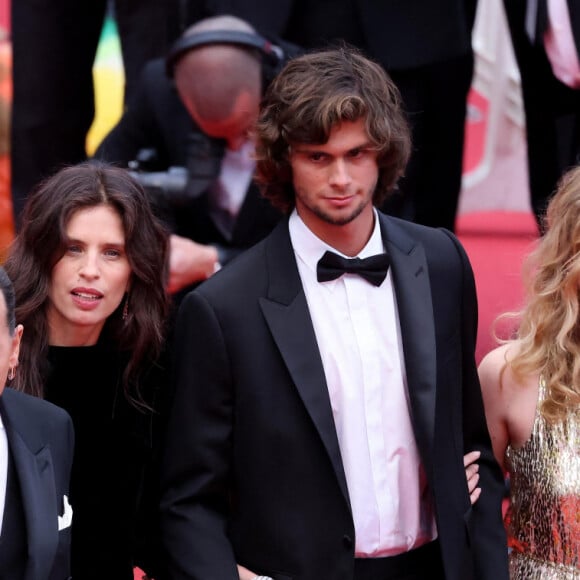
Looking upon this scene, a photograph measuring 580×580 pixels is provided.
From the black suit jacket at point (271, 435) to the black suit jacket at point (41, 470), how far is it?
299mm

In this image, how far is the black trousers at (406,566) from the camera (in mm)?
2662

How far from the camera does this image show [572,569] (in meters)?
2.81

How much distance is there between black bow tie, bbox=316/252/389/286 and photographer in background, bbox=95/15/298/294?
5.04ft

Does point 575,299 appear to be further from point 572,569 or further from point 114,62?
point 114,62

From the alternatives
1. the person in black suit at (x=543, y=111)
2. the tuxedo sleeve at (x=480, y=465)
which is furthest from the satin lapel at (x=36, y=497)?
the person in black suit at (x=543, y=111)

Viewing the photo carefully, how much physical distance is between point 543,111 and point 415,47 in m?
0.76

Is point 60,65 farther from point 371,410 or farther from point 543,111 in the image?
point 371,410

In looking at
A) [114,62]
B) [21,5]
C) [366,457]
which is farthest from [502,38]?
[366,457]

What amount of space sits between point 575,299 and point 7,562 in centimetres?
135

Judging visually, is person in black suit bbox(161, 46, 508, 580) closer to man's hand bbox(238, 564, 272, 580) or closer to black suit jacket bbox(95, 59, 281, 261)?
man's hand bbox(238, 564, 272, 580)

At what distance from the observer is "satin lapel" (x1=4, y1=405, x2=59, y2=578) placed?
2238mm

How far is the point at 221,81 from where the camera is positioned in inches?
169

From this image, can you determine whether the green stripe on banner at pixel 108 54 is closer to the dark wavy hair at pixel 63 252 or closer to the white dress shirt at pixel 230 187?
the white dress shirt at pixel 230 187

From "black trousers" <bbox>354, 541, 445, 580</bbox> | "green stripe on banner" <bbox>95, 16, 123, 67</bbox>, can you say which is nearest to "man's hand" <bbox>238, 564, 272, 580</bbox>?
"black trousers" <bbox>354, 541, 445, 580</bbox>
